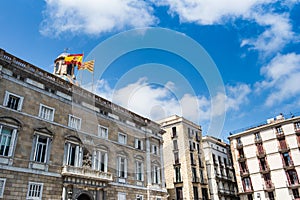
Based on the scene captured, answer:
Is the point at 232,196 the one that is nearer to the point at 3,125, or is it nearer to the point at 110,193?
the point at 110,193

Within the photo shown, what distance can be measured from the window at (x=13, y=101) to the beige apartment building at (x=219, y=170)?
35.8 m

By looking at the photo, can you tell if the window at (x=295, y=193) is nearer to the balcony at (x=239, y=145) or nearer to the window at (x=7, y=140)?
the balcony at (x=239, y=145)

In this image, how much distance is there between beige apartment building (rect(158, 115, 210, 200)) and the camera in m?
39.9

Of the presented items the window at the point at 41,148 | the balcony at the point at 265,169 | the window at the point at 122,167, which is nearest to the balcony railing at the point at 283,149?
the balcony at the point at 265,169

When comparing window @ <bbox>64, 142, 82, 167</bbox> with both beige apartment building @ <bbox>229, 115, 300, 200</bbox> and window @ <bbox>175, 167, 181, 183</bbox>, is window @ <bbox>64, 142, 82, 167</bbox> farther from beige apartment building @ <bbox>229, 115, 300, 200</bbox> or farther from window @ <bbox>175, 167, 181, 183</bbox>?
beige apartment building @ <bbox>229, 115, 300, 200</bbox>

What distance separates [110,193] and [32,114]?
1046cm

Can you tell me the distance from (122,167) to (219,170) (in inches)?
1056

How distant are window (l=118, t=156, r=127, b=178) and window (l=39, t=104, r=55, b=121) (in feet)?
28.5

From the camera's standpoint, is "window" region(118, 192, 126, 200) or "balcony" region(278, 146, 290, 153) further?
"balcony" region(278, 146, 290, 153)

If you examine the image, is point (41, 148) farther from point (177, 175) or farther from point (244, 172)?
point (244, 172)

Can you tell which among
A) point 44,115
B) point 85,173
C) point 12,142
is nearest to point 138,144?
point 85,173

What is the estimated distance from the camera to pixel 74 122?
23.4 meters

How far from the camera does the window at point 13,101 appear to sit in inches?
732

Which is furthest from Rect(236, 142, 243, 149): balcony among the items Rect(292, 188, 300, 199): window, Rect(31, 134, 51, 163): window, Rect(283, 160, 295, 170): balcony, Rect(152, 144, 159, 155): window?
Rect(31, 134, 51, 163): window
